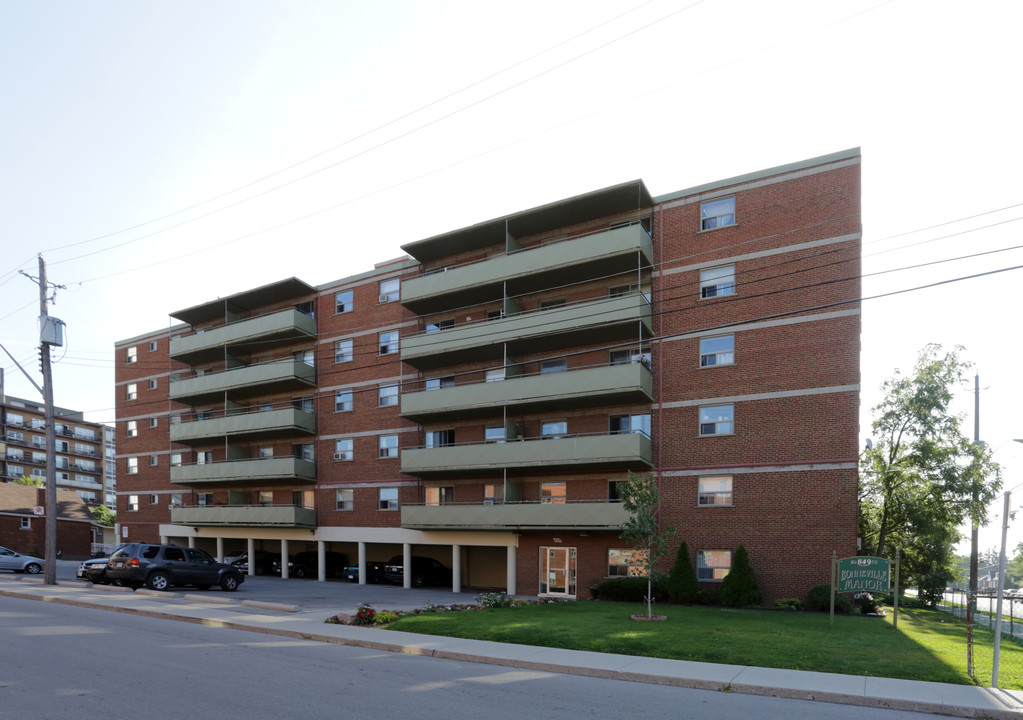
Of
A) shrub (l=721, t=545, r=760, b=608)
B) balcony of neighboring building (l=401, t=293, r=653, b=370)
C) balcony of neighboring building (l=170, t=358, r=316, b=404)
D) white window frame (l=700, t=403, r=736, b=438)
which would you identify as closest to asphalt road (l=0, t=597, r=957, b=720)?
shrub (l=721, t=545, r=760, b=608)

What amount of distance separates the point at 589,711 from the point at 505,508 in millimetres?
20777

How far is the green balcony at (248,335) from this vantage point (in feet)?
130

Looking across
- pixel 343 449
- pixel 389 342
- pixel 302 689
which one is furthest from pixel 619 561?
pixel 302 689

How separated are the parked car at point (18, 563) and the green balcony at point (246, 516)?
24.4ft

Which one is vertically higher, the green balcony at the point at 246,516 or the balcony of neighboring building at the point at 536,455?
the balcony of neighboring building at the point at 536,455

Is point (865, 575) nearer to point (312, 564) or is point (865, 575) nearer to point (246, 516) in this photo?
point (312, 564)

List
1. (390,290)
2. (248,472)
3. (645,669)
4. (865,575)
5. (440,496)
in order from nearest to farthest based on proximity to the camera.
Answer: (645,669)
(865,575)
(440,496)
(390,290)
(248,472)

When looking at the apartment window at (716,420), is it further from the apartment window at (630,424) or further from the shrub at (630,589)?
the shrub at (630,589)

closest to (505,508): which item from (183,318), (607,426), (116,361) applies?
(607,426)

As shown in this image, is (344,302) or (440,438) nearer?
(440,438)

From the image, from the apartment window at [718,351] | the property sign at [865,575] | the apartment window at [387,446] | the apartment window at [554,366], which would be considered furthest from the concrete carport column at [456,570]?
the property sign at [865,575]

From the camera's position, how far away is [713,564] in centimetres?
2609

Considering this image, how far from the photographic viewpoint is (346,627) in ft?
55.2

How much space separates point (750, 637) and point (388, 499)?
23.9 m
